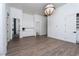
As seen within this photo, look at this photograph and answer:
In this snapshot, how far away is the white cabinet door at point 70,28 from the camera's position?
6.94 metres

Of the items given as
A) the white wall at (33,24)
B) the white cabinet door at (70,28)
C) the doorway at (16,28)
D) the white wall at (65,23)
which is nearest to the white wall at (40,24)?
the white wall at (33,24)

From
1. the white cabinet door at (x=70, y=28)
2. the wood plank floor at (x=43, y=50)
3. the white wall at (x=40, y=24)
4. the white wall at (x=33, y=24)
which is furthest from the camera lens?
the white wall at (x=40, y=24)

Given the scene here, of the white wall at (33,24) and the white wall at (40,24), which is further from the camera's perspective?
the white wall at (40,24)

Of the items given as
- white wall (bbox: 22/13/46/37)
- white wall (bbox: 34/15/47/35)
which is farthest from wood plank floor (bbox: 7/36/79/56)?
white wall (bbox: 34/15/47/35)

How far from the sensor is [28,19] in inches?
446

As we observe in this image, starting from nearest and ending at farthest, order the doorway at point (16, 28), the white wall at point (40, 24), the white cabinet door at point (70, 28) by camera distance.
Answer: the white cabinet door at point (70, 28) < the doorway at point (16, 28) < the white wall at point (40, 24)

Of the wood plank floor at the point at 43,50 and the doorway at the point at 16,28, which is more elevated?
the doorway at the point at 16,28

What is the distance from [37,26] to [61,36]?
459 centimetres

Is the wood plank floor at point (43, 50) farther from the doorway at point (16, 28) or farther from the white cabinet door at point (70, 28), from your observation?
the doorway at point (16, 28)

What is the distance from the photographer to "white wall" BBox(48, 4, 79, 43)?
6964 mm

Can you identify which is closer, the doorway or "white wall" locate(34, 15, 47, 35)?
the doorway

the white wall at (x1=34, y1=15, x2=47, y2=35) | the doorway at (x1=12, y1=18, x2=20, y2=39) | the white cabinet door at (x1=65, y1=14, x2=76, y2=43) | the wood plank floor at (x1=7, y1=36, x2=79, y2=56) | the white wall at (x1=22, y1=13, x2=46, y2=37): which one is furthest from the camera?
the white wall at (x1=34, y1=15, x2=47, y2=35)

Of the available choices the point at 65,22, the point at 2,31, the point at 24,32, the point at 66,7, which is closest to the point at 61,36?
the point at 65,22

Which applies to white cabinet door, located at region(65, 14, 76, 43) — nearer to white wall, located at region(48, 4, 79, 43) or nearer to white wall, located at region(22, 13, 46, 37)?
white wall, located at region(48, 4, 79, 43)
